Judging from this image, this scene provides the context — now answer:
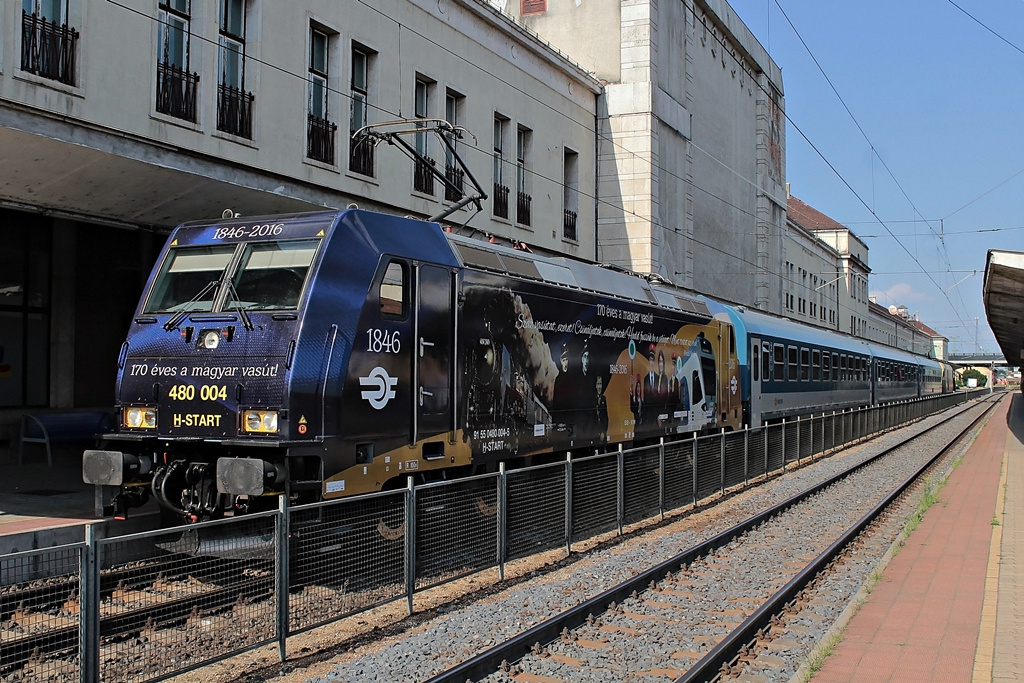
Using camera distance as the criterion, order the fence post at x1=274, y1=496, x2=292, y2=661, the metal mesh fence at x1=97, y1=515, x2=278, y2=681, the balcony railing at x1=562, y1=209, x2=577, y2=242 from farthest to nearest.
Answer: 1. the balcony railing at x1=562, y1=209, x2=577, y2=242
2. the fence post at x1=274, y1=496, x2=292, y2=661
3. the metal mesh fence at x1=97, y1=515, x2=278, y2=681

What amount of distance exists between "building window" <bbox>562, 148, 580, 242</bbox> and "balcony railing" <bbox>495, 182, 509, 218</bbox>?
4.13 m

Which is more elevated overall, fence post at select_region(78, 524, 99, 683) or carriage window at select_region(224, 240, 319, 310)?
carriage window at select_region(224, 240, 319, 310)

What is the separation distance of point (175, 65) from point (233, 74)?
4.37ft

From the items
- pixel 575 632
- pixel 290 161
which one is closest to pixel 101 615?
A: pixel 575 632

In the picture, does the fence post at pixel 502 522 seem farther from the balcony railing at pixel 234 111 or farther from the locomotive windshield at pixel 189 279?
the balcony railing at pixel 234 111

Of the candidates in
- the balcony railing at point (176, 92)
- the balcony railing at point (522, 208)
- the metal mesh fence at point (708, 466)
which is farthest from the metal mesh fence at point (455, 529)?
the balcony railing at point (522, 208)

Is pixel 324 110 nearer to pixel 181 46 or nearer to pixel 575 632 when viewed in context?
pixel 181 46

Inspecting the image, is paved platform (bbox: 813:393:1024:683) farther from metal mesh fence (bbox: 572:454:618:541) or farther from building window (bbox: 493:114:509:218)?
building window (bbox: 493:114:509:218)

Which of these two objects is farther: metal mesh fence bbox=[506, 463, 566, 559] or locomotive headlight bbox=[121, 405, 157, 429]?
metal mesh fence bbox=[506, 463, 566, 559]

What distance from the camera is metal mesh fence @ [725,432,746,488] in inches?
688

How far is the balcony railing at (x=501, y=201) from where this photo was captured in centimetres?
2500

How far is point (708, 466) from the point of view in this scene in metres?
16.5

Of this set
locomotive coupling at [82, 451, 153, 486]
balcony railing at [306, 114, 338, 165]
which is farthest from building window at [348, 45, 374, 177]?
locomotive coupling at [82, 451, 153, 486]

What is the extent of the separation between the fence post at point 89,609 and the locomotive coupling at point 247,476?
96.3 inches
